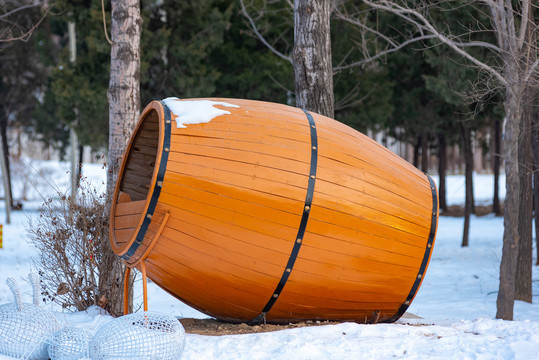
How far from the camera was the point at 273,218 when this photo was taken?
4.14 metres

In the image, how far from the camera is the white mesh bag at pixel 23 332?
13.1 ft

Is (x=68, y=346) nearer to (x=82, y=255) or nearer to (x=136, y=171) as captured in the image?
(x=136, y=171)

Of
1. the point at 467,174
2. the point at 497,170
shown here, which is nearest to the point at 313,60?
the point at 467,174

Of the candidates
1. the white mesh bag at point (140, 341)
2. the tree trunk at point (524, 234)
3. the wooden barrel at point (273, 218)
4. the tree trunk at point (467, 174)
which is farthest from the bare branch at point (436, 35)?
the tree trunk at point (467, 174)

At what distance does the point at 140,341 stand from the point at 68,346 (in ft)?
1.93

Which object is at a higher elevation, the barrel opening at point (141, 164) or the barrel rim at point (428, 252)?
the barrel opening at point (141, 164)

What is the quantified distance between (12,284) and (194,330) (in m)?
1.45

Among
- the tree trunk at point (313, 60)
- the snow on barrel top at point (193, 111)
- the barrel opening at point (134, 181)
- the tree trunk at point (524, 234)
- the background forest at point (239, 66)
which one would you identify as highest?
the background forest at point (239, 66)

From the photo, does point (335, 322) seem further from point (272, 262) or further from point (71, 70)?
point (71, 70)

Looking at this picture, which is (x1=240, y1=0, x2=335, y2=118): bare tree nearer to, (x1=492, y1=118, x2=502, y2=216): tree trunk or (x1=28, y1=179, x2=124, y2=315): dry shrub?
(x1=28, y1=179, x2=124, y2=315): dry shrub

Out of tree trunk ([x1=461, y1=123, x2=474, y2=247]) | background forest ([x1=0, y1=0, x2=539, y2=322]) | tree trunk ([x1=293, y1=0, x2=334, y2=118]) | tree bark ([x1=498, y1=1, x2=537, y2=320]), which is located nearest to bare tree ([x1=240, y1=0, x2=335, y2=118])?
tree trunk ([x1=293, y1=0, x2=334, y2=118])

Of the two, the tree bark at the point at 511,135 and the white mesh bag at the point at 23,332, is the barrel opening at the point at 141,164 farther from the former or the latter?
the tree bark at the point at 511,135

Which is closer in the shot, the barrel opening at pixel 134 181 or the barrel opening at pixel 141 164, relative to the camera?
the barrel opening at pixel 134 181

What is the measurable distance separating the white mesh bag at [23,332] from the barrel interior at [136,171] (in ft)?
2.54
